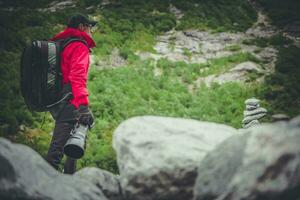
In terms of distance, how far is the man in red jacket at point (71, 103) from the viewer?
6.10 metres

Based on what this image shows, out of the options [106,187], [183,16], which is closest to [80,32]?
[106,187]

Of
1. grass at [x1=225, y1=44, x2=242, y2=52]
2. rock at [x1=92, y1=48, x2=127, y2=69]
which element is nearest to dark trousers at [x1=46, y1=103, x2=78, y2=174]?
rock at [x1=92, y1=48, x2=127, y2=69]

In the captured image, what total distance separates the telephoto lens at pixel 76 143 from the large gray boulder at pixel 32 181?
27.4 inches

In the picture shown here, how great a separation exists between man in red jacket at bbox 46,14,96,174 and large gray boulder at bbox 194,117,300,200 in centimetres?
235

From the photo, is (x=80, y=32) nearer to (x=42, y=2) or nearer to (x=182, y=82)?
(x=182, y=82)

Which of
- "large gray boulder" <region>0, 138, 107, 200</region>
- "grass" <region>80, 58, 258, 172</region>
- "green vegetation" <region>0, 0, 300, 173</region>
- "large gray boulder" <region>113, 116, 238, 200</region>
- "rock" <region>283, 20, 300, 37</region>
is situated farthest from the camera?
"rock" <region>283, 20, 300, 37</region>

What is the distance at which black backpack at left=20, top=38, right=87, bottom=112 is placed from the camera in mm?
6289

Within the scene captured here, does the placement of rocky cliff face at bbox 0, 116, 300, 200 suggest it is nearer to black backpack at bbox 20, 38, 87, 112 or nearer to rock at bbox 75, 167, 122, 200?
rock at bbox 75, 167, 122, 200

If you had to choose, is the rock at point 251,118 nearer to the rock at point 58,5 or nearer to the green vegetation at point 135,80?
the green vegetation at point 135,80

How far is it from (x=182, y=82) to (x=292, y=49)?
5.25 m

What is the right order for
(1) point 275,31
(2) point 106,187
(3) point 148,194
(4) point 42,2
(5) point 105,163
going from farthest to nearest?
(4) point 42,2 < (1) point 275,31 < (5) point 105,163 < (2) point 106,187 < (3) point 148,194

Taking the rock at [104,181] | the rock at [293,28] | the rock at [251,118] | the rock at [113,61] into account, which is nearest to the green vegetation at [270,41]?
the rock at [293,28]

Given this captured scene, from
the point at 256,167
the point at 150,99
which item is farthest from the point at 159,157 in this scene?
the point at 150,99

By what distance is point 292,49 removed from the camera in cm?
1703
